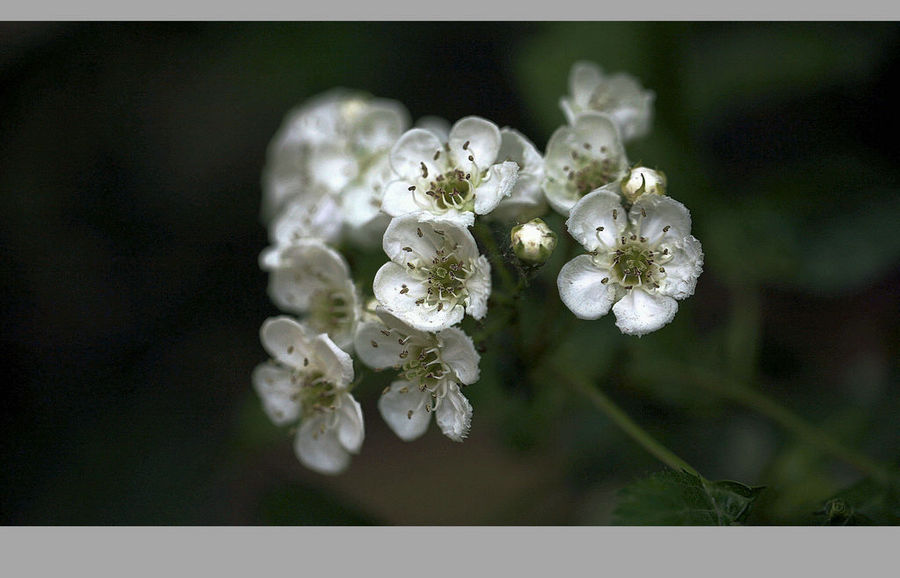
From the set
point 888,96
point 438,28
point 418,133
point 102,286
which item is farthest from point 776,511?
point 102,286

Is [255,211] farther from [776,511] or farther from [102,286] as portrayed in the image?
[776,511]

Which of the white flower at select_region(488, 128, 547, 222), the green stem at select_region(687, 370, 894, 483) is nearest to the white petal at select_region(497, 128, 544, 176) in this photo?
the white flower at select_region(488, 128, 547, 222)

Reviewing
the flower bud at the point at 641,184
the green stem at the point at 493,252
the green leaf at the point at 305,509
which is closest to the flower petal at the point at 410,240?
the green stem at the point at 493,252

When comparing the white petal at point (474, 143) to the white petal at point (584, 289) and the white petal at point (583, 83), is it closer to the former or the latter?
the white petal at point (584, 289)

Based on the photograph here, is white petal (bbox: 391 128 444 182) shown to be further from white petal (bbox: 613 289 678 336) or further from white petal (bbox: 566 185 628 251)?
white petal (bbox: 613 289 678 336)

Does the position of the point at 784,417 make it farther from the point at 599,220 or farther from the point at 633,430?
the point at 599,220
